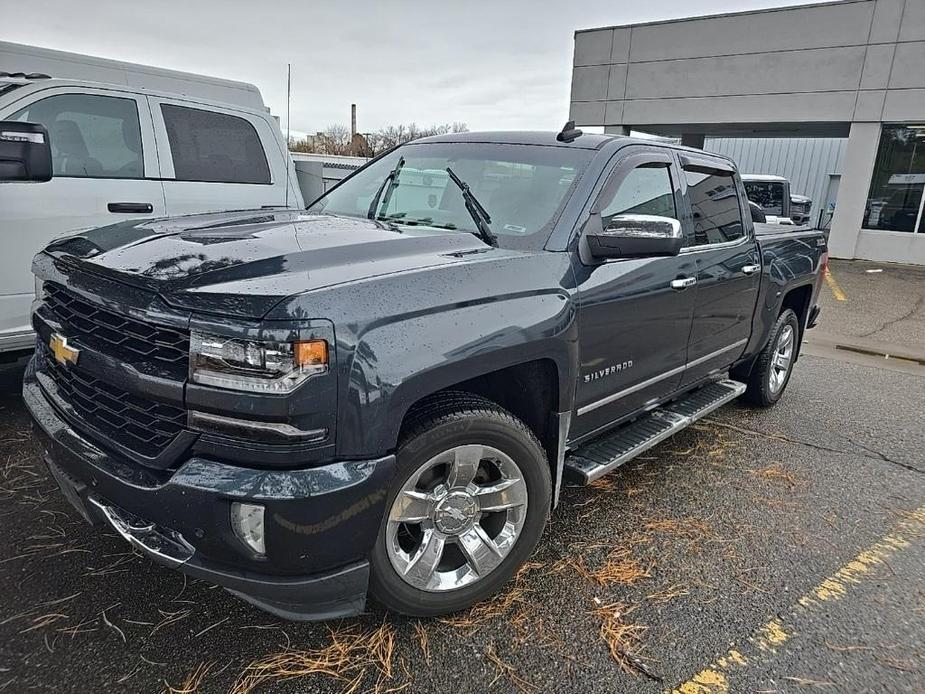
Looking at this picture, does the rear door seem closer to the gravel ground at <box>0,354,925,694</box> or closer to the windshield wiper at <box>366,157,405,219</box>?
the gravel ground at <box>0,354,925,694</box>

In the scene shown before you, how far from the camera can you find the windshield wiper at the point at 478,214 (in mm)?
2877

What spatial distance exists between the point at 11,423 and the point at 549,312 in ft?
12.2

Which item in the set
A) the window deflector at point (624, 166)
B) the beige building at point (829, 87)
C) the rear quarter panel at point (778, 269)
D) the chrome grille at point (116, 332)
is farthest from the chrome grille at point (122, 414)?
the beige building at point (829, 87)

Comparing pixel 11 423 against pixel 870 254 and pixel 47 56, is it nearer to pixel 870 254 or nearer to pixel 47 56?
pixel 47 56

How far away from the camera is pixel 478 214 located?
3.05 meters

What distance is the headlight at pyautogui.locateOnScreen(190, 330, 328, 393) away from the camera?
187cm

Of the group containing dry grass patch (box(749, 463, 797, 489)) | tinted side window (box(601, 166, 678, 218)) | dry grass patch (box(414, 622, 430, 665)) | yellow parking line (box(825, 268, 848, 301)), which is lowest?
dry grass patch (box(749, 463, 797, 489))

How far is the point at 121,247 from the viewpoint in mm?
2436

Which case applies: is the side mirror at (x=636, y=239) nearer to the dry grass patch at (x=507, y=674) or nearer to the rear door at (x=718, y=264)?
the rear door at (x=718, y=264)

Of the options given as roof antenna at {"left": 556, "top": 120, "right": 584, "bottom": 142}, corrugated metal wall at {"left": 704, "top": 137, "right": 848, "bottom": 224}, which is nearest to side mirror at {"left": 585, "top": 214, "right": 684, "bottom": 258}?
roof antenna at {"left": 556, "top": 120, "right": 584, "bottom": 142}

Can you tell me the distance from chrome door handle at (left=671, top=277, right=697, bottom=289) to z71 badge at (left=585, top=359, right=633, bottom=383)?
53 centimetres

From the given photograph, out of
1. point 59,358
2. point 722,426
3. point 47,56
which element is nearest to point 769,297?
point 722,426

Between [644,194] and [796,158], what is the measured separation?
28.9 m

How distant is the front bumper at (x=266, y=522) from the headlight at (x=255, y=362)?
266 mm
